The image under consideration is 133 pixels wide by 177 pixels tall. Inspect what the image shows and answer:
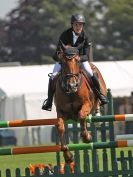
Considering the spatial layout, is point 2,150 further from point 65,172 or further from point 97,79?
point 97,79

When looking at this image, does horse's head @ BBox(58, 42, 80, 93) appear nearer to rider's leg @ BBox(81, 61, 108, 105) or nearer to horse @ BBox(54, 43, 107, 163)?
horse @ BBox(54, 43, 107, 163)

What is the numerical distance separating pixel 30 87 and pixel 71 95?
52.0 feet

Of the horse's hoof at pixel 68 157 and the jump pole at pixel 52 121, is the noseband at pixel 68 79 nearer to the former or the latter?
the jump pole at pixel 52 121

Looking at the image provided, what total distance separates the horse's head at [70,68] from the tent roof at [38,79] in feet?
51.5

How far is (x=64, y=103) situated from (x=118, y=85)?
16.5m

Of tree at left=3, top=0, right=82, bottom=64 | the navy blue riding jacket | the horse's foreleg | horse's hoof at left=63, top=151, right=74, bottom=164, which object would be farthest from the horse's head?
tree at left=3, top=0, right=82, bottom=64

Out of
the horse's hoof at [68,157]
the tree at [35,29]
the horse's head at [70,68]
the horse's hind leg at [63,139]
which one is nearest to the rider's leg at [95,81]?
the horse's head at [70,68]

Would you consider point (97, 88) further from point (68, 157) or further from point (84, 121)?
point (68, 157)

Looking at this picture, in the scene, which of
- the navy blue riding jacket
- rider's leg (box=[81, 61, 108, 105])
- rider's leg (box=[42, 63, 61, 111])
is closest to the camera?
the navy blue riding jacket

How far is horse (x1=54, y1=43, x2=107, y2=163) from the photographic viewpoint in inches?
398

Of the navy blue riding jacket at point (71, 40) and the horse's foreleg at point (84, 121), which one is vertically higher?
the navy blue riding jacket at point (71, 40)

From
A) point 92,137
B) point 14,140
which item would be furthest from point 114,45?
point 92,137

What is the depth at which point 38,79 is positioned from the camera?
2669cm

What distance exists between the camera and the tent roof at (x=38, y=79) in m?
26.2
